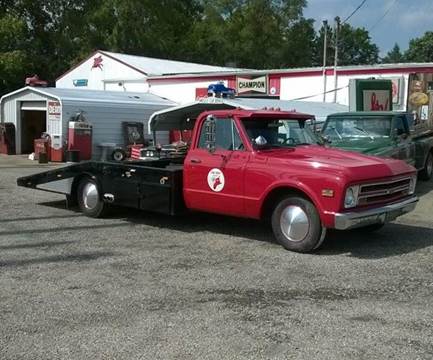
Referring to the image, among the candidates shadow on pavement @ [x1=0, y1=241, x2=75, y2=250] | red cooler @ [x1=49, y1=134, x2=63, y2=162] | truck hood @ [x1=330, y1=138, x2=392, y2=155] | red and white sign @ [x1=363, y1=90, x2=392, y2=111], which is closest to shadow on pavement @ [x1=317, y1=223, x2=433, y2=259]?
truck hood @ [x1=330, y1=138, x2=392, y2=155]

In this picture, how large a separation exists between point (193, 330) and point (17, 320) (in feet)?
4.86

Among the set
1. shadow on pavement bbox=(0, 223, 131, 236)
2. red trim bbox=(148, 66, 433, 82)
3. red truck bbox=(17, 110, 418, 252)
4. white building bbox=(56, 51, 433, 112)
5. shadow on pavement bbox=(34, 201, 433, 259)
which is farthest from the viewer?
white building bbox=(56, 51, 433, 112)

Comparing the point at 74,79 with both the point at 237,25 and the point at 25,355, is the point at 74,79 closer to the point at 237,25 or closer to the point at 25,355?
the point at 237,25

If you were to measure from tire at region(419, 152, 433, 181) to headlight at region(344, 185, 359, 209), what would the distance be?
8660 mm

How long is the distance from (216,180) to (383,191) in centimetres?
220

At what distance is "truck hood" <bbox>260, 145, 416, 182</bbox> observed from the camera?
7.64 meters

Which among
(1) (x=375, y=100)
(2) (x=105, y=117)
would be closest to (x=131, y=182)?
(1) (x=375, y=100)

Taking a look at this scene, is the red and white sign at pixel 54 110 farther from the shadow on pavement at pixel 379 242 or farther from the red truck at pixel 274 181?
the shadow on pavement at pixel 379 242

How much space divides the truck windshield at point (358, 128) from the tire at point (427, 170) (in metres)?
2.67

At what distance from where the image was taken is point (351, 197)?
7.56 metres

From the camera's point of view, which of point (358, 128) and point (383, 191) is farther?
point (358, 128)

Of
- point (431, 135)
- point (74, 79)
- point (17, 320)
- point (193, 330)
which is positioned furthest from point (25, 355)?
point (74, 79)

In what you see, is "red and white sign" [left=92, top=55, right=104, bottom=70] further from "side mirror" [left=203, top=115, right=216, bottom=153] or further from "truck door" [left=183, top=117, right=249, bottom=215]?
"side mirror" [left=203, top=115, right=216, bottom=153]

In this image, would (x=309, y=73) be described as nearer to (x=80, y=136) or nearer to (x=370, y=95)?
(x=370, y=95)
